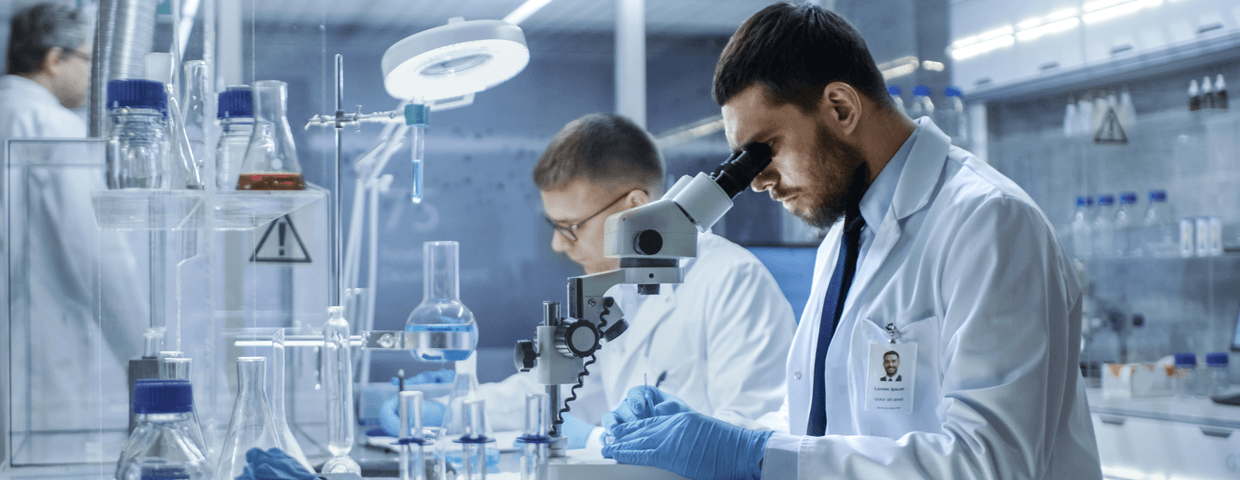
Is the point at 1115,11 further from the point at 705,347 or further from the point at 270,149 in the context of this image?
the point at 270,149

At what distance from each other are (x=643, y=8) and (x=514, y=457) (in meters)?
2.52

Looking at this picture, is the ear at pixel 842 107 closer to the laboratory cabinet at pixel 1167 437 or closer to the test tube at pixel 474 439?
the test tube at pixel 474 439

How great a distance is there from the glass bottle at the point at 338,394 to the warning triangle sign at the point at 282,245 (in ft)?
1.03

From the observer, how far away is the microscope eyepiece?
A: 117cm

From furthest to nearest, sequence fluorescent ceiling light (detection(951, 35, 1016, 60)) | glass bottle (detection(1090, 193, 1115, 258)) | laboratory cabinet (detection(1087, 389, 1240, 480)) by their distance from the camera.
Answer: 1. fluorescent ceiling light (detection(951, 35, 1016, 60))
2. glass bottle (detection(1090, 193, 1115, 258))
3. laboratory cabinet (detection(1087, 389, 1240, 480))

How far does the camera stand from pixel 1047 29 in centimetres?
306

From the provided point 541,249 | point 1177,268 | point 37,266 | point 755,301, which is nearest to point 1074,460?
point 755,301

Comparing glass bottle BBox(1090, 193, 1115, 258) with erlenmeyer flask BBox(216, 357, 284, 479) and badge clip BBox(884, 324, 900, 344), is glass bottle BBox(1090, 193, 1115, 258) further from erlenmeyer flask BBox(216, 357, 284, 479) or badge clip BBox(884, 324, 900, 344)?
erlenmeyer flask BBox(216, 357, 284, 479)

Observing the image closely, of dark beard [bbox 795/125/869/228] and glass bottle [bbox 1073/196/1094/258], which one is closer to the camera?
dark beard [bbox 795/125/869/228]

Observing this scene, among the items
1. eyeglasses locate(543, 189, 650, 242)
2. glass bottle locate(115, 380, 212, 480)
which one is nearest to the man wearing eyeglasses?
eyeglasses locate(543, 189, 650, 242)

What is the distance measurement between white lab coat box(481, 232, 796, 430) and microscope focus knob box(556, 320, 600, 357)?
2.11 feet

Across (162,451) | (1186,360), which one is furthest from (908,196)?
(1186,360)

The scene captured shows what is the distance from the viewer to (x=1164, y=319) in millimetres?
3018

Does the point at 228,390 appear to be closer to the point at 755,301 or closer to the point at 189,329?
the point at 189,329
